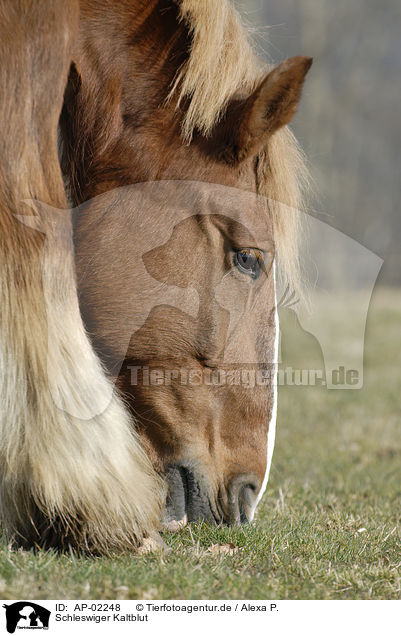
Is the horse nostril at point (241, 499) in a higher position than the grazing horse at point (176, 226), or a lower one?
lower

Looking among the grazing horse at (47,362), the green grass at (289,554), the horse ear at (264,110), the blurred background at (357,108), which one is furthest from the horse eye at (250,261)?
the blurred background at (357,108)

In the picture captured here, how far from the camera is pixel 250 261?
256 cm

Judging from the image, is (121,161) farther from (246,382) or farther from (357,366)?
(357,366)

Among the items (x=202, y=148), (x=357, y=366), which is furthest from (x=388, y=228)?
(x=202, y=148)

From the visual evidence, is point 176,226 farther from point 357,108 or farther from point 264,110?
point 357,108

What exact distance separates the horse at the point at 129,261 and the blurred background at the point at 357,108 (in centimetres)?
1061

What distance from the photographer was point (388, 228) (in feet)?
59.5

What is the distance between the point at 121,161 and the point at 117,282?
1.41 ft

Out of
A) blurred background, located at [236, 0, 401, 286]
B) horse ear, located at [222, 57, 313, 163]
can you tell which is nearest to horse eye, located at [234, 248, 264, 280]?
horse ear, located at [222, 57, 313, 163]

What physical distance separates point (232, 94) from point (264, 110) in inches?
6.7

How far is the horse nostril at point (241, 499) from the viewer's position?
8.16 feet

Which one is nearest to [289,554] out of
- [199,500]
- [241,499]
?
[241,499]

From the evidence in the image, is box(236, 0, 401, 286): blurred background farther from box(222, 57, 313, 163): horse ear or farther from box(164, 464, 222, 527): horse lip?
box(164, 464, 222, 527): horse lip

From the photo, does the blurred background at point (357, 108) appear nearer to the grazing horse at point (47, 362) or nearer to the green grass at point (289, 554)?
the green grass at point (289, 554)
